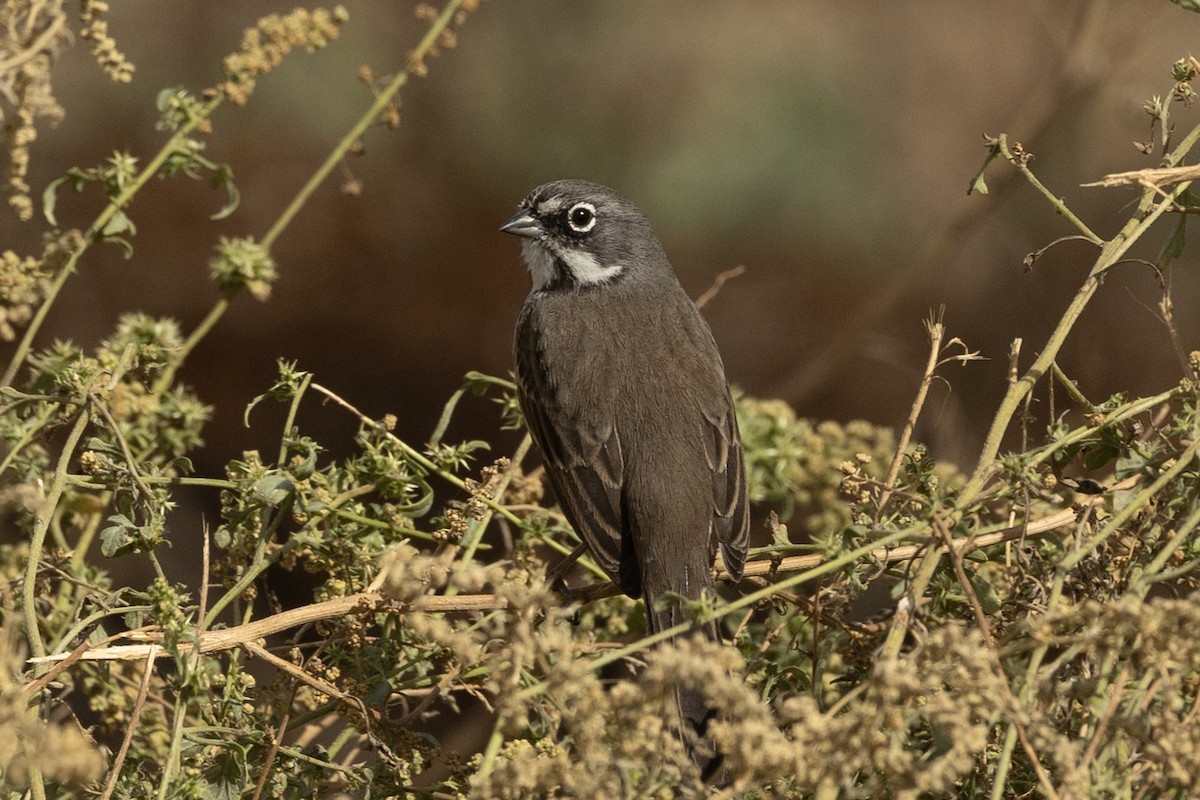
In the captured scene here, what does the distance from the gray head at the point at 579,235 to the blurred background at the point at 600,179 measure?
3.95 metres

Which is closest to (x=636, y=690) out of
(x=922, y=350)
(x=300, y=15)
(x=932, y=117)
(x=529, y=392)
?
(x=300, y=15)

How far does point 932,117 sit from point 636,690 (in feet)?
30.6

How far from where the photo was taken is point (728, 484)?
3.99 meters

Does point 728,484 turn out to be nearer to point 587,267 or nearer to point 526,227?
point 587,267

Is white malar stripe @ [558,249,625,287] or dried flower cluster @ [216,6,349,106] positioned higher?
dried flower cluster @ [216,6,349,106]

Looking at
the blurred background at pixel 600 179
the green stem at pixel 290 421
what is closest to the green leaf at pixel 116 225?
the green stem at pixel 290 421

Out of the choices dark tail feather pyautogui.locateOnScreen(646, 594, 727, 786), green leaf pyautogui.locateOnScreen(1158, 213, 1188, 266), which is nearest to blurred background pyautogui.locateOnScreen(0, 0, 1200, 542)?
dark tail feather pyautogui.locateOnScreen(646, 594, 727, 786)

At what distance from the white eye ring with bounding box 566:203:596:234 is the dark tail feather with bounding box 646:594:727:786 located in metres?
1.81

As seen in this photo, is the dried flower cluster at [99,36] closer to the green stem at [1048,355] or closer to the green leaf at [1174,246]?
the green stem at [1048,355]

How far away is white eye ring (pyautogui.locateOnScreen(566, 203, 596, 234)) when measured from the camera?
4988 millimetres

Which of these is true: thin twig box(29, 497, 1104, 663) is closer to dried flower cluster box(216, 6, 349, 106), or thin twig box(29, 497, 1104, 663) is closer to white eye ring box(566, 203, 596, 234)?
dried flower cluster box(216, 6, 349, 106)

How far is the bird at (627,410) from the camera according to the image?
12.4ft

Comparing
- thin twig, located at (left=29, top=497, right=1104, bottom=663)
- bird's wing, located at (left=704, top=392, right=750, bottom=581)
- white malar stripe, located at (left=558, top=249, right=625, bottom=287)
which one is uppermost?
white malar stripe, located at (left=558, top=249, right=625, bottom=287)

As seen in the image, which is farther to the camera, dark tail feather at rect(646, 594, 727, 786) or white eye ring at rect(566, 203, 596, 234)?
white eye ring at rect(566, 203, 596, 234)
